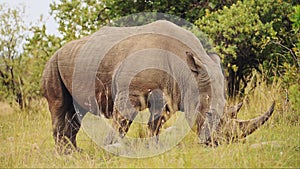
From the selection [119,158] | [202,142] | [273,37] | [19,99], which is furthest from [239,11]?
[19,99]

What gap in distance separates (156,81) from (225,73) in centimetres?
444

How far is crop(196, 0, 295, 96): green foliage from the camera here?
9414mm

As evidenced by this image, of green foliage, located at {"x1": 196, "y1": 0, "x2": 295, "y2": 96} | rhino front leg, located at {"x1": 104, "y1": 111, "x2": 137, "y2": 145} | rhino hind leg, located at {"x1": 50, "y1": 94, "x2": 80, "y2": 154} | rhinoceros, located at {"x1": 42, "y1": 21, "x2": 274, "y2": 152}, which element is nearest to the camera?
rhinoceros, located at {"x1": 42, "y1": 21, "x2": 274, "y2": 152}

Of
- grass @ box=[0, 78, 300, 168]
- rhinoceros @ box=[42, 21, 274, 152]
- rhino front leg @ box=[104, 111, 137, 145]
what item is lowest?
grass @ box=[0, 78, 300, 168]

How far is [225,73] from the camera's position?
10.3 meters

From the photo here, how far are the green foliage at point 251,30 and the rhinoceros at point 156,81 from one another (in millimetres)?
3060

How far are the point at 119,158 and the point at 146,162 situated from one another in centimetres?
51

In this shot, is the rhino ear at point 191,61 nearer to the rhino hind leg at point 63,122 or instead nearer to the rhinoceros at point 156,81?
the rhinoceros at point 156,81

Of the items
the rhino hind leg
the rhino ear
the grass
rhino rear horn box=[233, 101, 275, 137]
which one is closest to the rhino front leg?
the grass

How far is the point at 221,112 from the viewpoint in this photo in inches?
235

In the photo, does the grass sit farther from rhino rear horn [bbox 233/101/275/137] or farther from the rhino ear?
the rhino ear

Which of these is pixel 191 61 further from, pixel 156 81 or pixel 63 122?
pixel 63 122

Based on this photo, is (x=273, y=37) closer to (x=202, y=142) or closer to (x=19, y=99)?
(x=202, y=142)

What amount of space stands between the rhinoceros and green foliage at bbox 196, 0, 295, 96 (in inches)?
120
